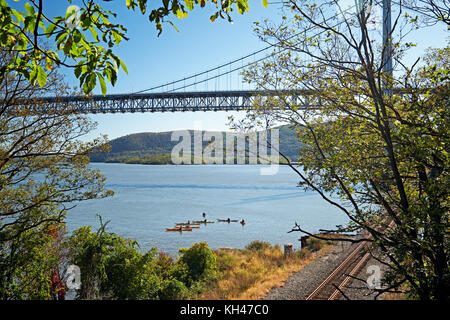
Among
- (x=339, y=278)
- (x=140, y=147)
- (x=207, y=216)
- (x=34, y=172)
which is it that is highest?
(x=140, y=147)

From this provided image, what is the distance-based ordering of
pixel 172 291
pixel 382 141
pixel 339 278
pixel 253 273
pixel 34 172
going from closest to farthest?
1. pixel 382 141
2. pixel 34 172
3. pixel 339 278
4. pixel 172 291
5. pixel 253 273

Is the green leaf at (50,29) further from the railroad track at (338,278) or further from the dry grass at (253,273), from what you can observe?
the dry grass at (253,273)

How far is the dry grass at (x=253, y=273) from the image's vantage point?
39.7 ft

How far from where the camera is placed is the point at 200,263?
53.3 feet

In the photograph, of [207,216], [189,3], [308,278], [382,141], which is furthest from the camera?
[207,216]

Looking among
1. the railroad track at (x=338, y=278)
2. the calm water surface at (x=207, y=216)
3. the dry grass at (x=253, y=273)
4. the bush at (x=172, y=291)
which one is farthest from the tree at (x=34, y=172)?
the calm water surface at (x=207, y=216)

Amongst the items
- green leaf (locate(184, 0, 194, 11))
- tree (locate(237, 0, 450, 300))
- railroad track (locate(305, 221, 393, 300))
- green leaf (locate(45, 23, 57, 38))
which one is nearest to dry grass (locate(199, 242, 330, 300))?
railroad track (locate(305, 221, 393, 300))

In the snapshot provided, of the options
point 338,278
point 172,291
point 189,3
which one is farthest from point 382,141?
point 172,291

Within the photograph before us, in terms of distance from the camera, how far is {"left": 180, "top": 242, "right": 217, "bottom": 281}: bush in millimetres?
15918

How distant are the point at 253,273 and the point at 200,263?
109 inches

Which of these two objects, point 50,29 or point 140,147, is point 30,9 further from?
point 140,147
